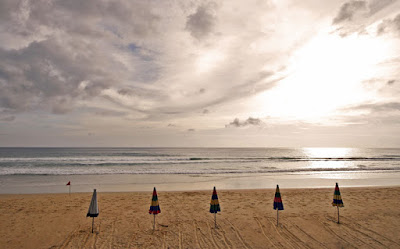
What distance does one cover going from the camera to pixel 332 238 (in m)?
7.86

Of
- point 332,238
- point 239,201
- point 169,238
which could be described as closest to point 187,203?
point 239,201

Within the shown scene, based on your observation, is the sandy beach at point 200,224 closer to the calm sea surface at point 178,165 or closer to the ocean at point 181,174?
the ocean at point 181,174

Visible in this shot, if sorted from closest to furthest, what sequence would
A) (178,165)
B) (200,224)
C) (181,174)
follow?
1. (200,224)
2. (181,174)
3. (178,165)

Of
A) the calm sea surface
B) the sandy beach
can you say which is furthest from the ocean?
the sandy beach

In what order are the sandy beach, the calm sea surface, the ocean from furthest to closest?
the calm sea surface < the ocean < the sandy beach

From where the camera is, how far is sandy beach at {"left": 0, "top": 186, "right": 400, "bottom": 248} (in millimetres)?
7637

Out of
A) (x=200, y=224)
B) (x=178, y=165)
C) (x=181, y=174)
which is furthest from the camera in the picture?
(x=178, y=165)

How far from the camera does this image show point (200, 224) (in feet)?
30.2

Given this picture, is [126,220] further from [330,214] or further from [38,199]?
[330,214]

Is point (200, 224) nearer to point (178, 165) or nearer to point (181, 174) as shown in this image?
point (181, 174)

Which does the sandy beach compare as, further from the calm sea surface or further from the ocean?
the calm sea surface

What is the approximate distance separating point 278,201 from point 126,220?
6442mm

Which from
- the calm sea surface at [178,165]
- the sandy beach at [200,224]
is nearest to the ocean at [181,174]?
the calm sea surface at [178,165]

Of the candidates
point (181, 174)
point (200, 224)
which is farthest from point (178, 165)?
point (200, 224)
